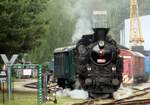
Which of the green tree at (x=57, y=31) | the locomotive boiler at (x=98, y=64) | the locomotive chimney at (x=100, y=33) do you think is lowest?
the locomotive boiler at (x=98, y=64)

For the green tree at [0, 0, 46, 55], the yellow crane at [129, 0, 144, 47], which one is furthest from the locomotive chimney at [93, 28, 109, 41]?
the yellow crane at [129, 0, 144, 47]

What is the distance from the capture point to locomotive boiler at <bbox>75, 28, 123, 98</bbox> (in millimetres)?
25328

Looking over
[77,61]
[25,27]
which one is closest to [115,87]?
[77,61]

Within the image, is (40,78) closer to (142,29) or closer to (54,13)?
Result: (54,13)

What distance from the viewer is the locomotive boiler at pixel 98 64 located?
83.1 feet

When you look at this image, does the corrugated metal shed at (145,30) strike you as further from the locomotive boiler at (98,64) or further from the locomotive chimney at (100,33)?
the locomotive boiler at (98,64)

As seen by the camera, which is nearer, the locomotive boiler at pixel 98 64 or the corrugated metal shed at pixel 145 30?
the locomotive boiler at pixel 98 64

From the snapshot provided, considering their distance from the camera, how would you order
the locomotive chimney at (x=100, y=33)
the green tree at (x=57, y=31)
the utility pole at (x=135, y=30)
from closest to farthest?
the locomotive chimney at (x=100, y=33), the green tree at (x=57, y=31), the utility pole at (x=135, y=30)

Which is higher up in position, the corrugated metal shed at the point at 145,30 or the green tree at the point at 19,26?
the corrugated metal shed at the point at 145,30

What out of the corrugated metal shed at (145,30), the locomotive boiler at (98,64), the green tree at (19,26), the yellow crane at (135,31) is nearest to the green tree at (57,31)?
the yellow crane at (135,31)

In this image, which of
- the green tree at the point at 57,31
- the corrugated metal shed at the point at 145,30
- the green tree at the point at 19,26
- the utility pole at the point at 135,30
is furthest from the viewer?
the corrugated metal shed at the point at 145,30

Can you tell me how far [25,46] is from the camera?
1208 inches

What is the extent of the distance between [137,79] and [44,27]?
52.3 ft

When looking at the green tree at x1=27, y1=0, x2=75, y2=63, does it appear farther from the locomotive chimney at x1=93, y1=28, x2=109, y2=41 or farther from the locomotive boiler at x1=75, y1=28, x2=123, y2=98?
the locomotive boiler at x1=75, y1=28, x2=123, y2=98
